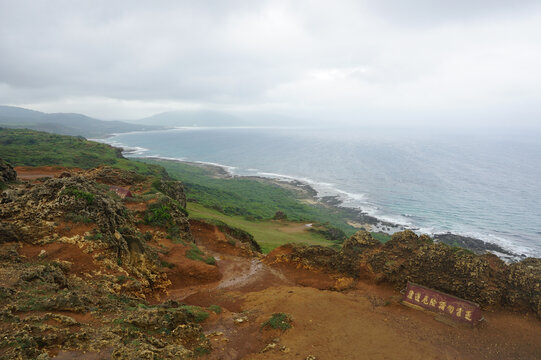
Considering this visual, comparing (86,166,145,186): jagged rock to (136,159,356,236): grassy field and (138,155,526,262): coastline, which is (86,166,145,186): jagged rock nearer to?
(136,159,356,236): grassy field

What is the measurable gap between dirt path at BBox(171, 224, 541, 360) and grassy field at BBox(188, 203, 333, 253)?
59.1 feet

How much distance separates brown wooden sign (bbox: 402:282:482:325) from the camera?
14328mm

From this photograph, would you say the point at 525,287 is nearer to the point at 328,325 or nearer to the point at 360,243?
the point at 360,243

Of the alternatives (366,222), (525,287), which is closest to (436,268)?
(525,287)

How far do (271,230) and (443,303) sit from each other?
35195mm

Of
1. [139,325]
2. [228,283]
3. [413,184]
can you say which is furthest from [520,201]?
[139,325]

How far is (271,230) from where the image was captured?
48969mm

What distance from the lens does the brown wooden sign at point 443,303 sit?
14.3 m

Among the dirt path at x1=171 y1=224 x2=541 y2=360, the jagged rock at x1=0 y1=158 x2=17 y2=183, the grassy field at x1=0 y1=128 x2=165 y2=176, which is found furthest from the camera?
the grassy field at x1=0 y1=128 x2=165 y2=176

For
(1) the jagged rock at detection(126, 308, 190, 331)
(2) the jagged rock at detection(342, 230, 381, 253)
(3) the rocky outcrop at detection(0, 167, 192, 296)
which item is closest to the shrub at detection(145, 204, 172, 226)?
(3) the rocky outcrop at detection(0, 167, 192, 296)

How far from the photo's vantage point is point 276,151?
191 m

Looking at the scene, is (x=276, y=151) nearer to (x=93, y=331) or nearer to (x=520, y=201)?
(x=520, y=201)

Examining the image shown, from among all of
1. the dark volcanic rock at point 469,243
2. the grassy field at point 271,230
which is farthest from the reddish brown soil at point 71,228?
the dark volcanic rock at point 469,243

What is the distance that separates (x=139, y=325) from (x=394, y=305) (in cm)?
1419
